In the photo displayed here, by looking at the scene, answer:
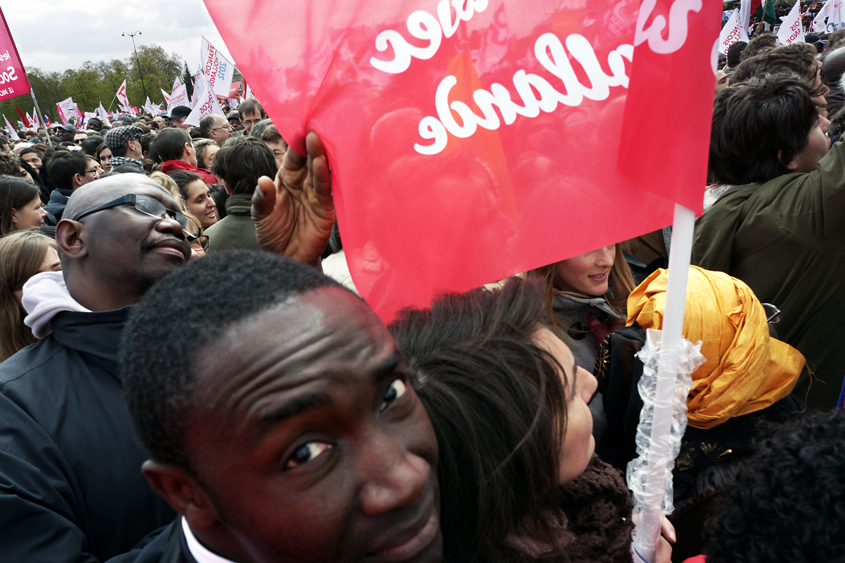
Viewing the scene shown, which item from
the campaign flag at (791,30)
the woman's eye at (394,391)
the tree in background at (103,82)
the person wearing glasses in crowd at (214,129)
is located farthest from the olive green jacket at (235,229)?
the tree in background at (103,82)

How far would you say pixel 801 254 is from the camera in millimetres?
2316

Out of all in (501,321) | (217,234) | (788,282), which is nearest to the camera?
(501,321)

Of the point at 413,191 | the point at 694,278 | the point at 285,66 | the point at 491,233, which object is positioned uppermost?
the point at 285,66

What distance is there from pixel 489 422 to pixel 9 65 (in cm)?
1041

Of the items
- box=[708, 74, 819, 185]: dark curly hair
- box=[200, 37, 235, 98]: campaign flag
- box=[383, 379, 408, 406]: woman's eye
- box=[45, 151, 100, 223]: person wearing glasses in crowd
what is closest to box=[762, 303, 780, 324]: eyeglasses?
box=[708, 74, 819, 185]: dark curly hair

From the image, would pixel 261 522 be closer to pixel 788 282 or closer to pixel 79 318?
pixel 79 318

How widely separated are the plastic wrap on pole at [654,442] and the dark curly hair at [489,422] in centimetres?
20

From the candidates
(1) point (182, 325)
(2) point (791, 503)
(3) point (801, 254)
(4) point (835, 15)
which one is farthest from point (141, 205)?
(4) point (835, 15)

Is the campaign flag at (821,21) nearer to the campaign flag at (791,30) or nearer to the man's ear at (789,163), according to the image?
the campaign flag at (791,30)

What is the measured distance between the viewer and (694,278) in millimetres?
1823

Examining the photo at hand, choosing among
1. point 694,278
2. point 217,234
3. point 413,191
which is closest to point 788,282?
point 694,278

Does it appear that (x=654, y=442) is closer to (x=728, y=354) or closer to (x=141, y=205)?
(x=728, y=354)

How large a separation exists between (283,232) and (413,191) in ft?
1.62

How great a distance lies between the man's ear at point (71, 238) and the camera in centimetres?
167
